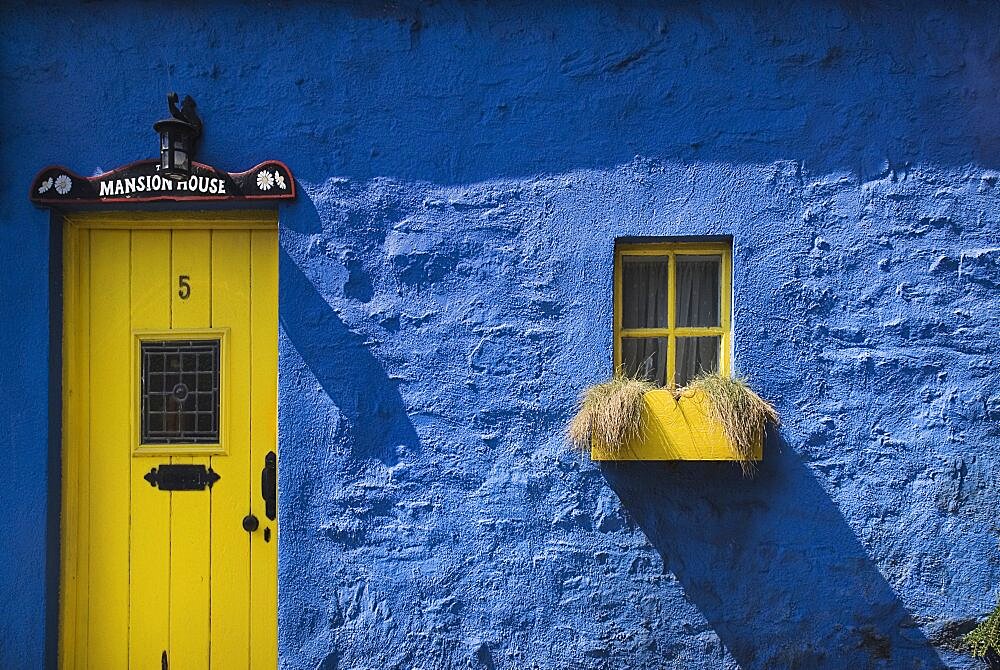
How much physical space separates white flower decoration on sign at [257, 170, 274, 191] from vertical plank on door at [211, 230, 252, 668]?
489 mm

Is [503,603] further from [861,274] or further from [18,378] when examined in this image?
[18,378]

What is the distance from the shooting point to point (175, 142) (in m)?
3.28

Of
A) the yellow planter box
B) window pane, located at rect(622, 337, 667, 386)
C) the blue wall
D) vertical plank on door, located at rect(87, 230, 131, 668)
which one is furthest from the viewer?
vertical plank on door, located at rect(87, 230, 131, 668)

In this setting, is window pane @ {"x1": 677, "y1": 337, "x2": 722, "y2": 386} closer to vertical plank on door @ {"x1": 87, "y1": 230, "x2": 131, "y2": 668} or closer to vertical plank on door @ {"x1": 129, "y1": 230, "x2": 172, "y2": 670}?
vertical plank on door @ {"x1": 129, "y1": 230, "x2": 172, "y2": 670}

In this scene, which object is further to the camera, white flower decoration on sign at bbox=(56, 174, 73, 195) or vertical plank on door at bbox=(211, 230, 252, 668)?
vertical plank on door at bbox=(211, 230, 252, 668)

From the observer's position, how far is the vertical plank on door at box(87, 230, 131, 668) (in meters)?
3.62

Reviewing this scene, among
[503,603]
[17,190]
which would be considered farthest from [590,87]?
[17,190]

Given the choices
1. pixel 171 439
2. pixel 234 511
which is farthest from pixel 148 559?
pixel 171 439

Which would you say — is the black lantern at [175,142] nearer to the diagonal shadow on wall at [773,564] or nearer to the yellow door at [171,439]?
the yellow door at [171,439]

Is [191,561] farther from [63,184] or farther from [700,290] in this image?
[700,290]

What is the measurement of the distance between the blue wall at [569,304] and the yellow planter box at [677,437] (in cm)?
20

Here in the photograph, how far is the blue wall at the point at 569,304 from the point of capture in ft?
11.1

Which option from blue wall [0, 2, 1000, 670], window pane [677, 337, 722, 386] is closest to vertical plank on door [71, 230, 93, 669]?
blue wall [0, 2, 1000, 670]

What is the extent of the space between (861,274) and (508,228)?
1614 millimetres
